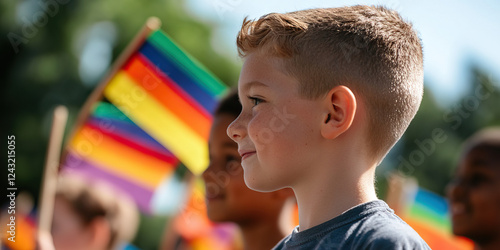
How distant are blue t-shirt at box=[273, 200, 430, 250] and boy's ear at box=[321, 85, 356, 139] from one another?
0.55 feet

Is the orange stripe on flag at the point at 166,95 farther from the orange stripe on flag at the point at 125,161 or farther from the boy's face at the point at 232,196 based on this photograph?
the boy's face at the point at 232,196

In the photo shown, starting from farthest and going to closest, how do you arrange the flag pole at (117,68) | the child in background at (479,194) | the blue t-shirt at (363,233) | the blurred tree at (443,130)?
the blurred tree at (443,130)
the flag pole at (117,68)
the child in background at (479,194)
the blue t-shirt at (363,233)

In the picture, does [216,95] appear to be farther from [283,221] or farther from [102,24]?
[102,24]

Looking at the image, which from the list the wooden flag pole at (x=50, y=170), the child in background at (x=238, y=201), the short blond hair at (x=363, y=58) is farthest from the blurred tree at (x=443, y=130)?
the short blond hair at (x=363, y=58)

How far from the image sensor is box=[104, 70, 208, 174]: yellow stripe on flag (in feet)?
12.4

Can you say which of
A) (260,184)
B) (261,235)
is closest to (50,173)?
(261,235)

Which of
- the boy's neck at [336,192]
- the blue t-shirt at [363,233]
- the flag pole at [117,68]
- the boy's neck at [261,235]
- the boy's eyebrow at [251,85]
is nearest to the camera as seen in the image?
the blue t-shirt at [363,233]

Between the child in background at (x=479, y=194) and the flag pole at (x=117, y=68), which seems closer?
the child in background at (x=479, y=194)

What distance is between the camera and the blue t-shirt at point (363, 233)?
1.27m

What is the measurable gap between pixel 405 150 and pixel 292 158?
1007 inches

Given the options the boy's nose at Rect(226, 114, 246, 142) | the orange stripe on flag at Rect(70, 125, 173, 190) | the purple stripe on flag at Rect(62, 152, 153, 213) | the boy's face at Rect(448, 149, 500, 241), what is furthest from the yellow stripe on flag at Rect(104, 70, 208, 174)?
the boy's nose at Rect(226, 114, 246, 142)

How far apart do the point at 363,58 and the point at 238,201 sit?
1.31 meters

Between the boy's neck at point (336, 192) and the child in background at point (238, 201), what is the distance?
117cm

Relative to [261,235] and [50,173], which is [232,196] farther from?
[50,173]
